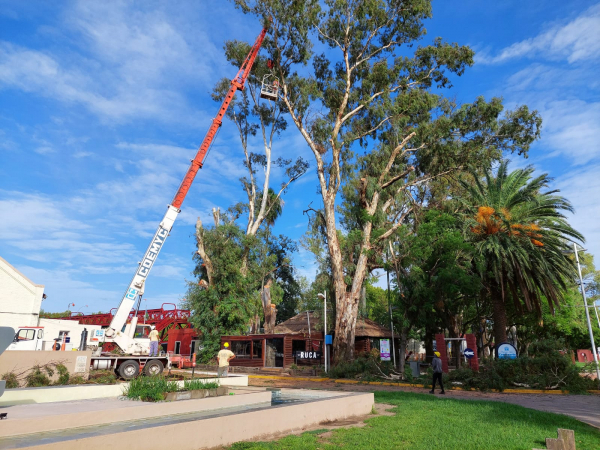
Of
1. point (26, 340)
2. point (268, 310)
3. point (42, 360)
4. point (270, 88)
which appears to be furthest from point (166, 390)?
point (268, 310)

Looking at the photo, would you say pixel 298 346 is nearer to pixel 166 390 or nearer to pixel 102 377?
pixel 102 377

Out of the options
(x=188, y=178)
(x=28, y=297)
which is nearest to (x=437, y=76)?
(x=188, y=178)

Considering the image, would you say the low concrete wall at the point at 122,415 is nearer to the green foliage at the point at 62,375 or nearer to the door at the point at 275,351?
the green foliage at the point at 62,375

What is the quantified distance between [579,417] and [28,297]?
3527cm

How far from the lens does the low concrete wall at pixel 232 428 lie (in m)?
6.39

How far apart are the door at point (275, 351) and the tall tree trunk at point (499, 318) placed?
50.1ft

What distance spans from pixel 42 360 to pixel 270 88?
76.1 ft

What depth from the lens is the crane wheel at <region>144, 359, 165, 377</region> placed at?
19.2m

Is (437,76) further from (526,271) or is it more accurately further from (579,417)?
(579,417)

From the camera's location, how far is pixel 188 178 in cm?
2550

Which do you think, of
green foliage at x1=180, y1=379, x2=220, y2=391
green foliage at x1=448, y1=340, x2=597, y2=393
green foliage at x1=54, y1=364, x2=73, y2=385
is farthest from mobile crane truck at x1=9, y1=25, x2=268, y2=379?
green foliage at x1=448, y1=340, x2=597, y2=393

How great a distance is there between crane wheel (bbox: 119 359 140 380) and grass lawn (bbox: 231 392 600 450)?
12.6 metres

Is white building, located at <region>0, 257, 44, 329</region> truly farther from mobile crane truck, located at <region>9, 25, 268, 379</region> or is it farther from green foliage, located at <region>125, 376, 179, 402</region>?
green foliage, located at <region>125, 376, 179, 402</region>

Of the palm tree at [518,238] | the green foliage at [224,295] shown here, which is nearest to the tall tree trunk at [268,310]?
the green foliage at [224,295]
